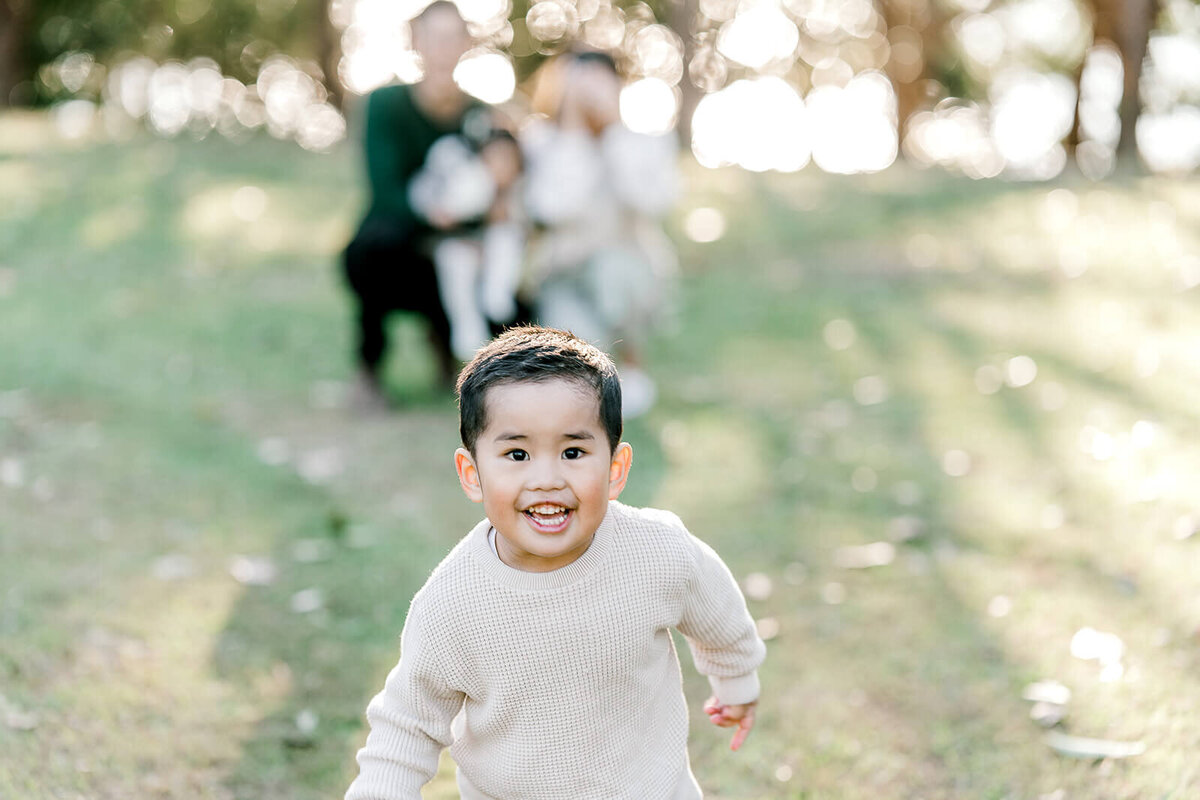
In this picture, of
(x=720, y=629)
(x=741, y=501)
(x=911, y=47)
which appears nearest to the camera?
(x=720, y=629)

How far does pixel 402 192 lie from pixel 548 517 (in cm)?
416

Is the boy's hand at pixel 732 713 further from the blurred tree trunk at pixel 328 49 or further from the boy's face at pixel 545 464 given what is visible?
the blurred tree trunk at pixel 328 49

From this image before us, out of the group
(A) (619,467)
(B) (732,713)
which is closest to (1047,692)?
(B) (732,713)

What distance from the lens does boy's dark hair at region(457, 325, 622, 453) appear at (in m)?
1.85

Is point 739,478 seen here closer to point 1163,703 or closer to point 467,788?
point 1163,703

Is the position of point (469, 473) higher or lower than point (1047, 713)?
higher

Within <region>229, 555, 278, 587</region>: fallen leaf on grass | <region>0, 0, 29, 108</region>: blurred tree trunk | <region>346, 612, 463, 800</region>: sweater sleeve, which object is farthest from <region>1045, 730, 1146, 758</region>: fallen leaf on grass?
<region>0, 0, 29, 108</region>: blurred tree trunk

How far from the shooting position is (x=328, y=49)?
18609 mm

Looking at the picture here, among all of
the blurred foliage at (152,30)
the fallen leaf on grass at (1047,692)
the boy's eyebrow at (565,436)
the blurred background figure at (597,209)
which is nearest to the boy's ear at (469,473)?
the boy's eyebrow at (565,436)

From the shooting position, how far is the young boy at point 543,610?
6.07 feet

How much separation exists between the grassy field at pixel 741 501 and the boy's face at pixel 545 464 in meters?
1.13

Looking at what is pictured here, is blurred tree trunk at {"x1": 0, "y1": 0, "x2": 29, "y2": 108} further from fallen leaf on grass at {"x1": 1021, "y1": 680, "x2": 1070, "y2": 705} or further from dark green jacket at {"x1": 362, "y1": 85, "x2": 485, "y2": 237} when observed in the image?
fallen leaf on grass at {"x1": 1021, "y1": 680, "x2": 1070, "y2": 705}

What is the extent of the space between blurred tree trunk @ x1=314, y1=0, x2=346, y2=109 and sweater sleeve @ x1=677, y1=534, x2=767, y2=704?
59.1ft

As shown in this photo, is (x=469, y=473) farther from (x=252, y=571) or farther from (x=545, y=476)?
(x=252, y=571)
